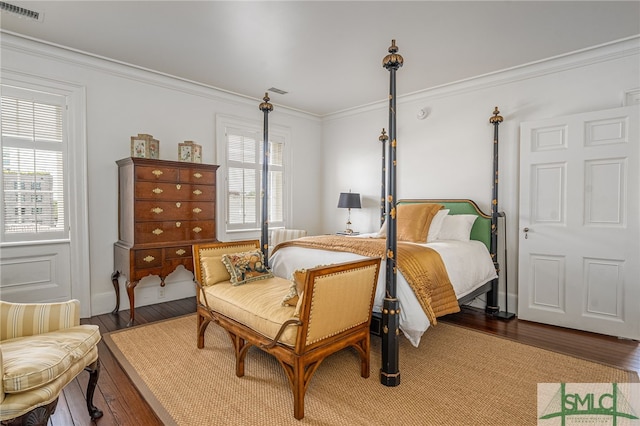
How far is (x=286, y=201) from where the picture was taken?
221 inches

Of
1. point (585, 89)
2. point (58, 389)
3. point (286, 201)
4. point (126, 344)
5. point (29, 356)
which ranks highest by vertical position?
point (585, 89)

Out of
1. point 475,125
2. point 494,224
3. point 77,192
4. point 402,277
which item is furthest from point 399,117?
point 77,192

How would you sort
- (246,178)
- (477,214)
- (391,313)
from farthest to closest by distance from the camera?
(246,178) → (477,214) → (391,313)

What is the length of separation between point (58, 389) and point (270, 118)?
4.41 metres

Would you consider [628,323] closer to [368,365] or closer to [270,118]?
[368,365]

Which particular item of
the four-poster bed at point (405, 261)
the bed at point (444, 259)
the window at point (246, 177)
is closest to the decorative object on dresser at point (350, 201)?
the four-poster bed at point (405, 261)

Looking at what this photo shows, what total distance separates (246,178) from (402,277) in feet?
10.6

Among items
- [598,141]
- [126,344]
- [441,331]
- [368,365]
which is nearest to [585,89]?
[598,141]

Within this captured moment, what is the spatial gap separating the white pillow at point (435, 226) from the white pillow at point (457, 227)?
0.07 meters

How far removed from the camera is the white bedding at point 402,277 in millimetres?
2441

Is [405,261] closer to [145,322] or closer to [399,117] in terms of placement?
[145,322]

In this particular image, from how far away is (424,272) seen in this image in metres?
2.62

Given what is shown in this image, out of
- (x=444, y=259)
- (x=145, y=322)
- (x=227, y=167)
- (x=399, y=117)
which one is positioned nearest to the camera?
(x=444, y=259)

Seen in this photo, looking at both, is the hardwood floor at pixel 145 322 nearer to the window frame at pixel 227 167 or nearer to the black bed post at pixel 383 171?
the window frame at pixel 227 167
